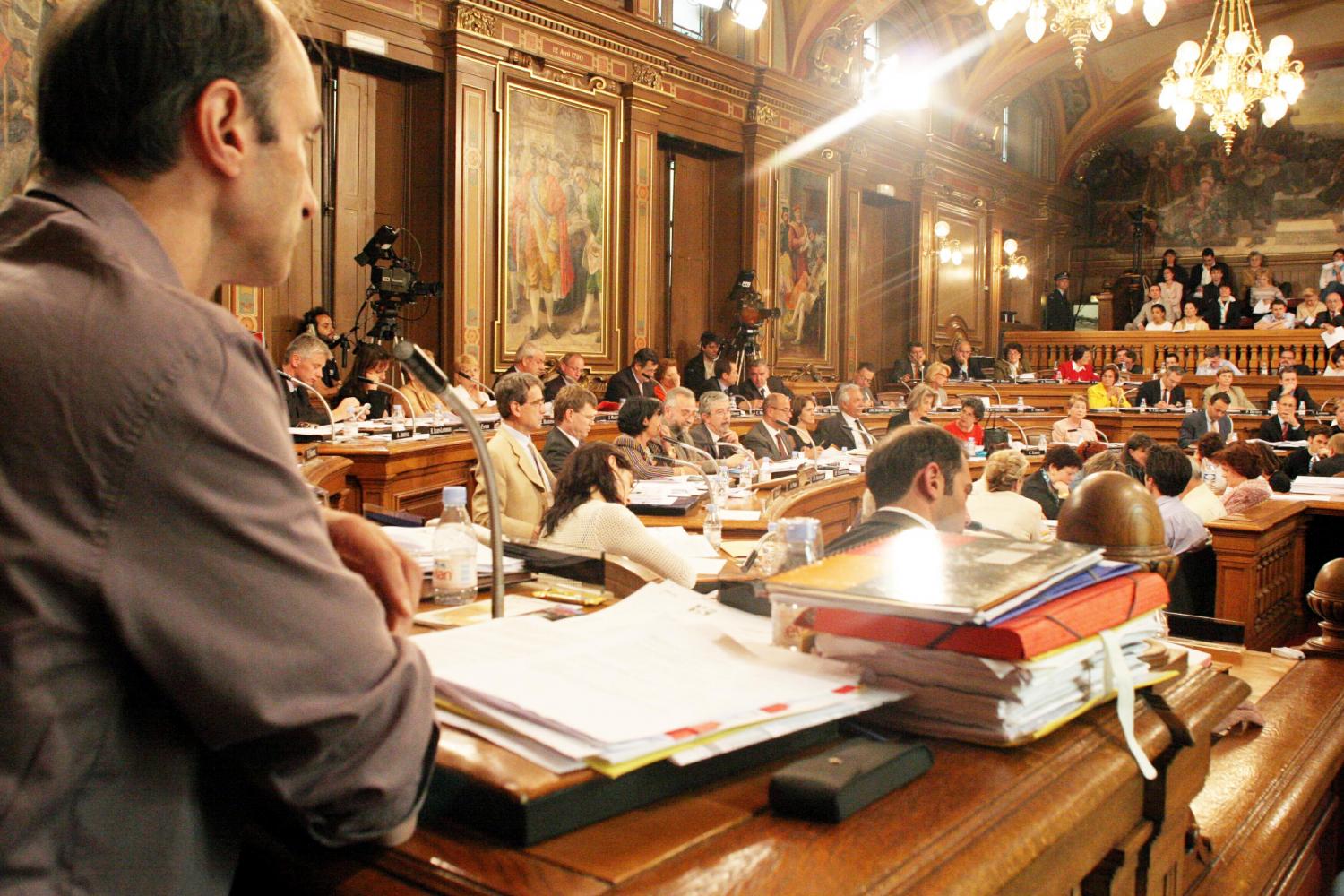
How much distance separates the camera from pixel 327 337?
28.0ft

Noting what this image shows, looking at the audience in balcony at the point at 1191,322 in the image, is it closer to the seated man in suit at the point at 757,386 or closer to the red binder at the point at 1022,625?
the seated man in suit at the point at 757,386

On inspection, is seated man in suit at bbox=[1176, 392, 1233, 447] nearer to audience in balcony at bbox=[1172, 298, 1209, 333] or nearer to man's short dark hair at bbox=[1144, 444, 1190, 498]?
audience in balcony at bbox=[1172, 298, 1209, 333]

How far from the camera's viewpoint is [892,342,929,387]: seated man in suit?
14930 millimetres

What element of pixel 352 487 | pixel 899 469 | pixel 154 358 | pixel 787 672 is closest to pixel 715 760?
pixel 787 672

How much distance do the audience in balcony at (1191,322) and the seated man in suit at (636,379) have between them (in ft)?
28.1

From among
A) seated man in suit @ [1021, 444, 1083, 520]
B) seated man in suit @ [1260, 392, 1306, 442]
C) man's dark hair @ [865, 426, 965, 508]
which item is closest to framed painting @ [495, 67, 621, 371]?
seated man in suit @ [1021, 444, 1083, 520]

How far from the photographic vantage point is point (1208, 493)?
217 inches

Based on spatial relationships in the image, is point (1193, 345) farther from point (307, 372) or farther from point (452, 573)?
point (452, 573)

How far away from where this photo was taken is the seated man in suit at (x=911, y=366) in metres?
14.9

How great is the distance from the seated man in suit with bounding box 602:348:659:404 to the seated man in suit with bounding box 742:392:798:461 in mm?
1907

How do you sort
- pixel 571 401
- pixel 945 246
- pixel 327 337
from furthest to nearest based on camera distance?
pixel 945 246 < pixel 327 337 < pixel 571 401

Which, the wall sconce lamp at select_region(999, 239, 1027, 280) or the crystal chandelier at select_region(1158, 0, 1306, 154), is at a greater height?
the crystal chandelier at select_region(1158, 0, 1306, 154)

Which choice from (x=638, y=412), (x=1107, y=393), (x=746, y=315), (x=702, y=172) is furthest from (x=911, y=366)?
(x=638, y=412)

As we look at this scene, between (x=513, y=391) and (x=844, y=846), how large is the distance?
4630 mm
